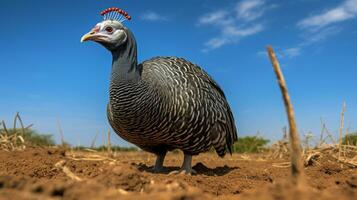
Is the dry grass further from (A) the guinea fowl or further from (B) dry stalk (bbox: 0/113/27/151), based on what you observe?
(A) the guinea fowl

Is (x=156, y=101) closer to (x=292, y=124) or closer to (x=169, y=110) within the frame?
(x=169, y=110)

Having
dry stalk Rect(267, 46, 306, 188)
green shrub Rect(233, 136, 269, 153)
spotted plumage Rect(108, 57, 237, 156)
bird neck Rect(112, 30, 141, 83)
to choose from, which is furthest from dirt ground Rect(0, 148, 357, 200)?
green shrub Rect(233, 136, 269, 153)

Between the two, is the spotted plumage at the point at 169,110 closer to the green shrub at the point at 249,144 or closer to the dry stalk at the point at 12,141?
the dry stalk at the point at 12,141

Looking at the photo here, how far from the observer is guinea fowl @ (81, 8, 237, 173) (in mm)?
5207

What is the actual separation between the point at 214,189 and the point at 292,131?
8.23 ft

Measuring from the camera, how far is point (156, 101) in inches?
205

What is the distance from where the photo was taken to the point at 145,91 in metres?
5.20

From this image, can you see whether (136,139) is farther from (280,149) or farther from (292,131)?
(280,149)

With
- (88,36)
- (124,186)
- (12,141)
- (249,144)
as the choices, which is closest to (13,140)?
(12,141)

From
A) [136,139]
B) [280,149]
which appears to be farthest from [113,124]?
[280,149]

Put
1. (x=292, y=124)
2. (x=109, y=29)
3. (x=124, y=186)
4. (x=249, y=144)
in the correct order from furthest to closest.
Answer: (x=249, y=144), (x=109, y=29), (x=124, y=186), (x=292, y=124)

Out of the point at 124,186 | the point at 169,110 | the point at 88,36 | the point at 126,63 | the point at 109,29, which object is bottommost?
the point at 124,186

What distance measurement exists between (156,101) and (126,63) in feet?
2.09

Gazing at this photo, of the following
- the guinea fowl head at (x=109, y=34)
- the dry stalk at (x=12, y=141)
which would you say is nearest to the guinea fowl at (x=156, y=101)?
the guinea fowl head at (x=109, y=34)
